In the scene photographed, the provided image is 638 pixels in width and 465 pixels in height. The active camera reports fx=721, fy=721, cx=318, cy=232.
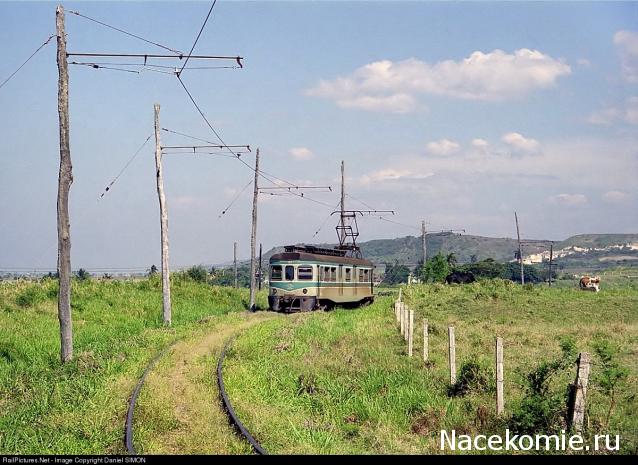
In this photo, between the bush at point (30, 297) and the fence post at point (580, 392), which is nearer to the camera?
the fence post at point (580, 392)

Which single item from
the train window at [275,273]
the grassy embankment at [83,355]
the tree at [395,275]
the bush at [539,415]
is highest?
the train window at [275,273]

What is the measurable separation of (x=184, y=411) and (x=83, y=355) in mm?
7102

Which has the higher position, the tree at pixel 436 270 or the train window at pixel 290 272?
the train window at pixel 290 272

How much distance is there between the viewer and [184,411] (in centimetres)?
1136

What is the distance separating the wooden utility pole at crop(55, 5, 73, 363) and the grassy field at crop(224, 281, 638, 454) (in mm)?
4307

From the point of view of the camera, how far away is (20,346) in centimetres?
1972

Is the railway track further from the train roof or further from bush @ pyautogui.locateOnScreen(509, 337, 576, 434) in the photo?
the train roof

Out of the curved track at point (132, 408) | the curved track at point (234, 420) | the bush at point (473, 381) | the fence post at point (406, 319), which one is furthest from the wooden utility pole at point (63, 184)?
the bush at point (473, 381)

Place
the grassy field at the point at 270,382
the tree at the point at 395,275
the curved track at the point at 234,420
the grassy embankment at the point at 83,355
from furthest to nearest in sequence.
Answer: the tree at the point at 395,275, the grassy embankment at the point at 83,355, the grassy field at the point at 270,382, the curved track at the point at 234,420

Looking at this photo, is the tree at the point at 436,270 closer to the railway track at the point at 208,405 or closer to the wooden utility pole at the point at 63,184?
the railway track at the point at 208,405

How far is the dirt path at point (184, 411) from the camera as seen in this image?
923 cm

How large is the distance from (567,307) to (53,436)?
29407mm

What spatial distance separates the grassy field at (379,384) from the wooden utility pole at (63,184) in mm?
4307
